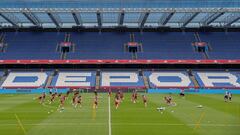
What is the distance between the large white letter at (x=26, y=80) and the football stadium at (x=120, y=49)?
0.59 feet

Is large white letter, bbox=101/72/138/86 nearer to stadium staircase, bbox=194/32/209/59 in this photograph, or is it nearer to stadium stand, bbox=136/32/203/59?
stadium stand, bbox=136/32/203/59

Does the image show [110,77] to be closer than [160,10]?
No

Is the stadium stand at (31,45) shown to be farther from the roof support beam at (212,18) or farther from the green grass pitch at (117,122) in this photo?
the green grass pitch at (117,122)

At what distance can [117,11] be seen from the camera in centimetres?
6812

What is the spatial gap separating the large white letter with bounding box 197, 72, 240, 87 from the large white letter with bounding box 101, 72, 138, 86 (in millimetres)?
13254

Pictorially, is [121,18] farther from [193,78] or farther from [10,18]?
[10,18]

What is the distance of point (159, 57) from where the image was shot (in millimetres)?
79438

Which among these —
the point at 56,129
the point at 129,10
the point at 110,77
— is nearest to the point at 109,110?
the point at 56,129

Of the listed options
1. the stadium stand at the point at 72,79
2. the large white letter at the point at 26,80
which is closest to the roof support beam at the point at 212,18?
the stadium stand at the point at 72,79

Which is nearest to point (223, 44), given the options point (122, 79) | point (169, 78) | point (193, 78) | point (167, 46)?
point (167, 46)

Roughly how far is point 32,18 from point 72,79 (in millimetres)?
15041

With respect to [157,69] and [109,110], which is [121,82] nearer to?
[157,69]

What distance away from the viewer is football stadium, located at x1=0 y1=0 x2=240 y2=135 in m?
66.5

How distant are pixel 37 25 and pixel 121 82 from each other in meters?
25.7
